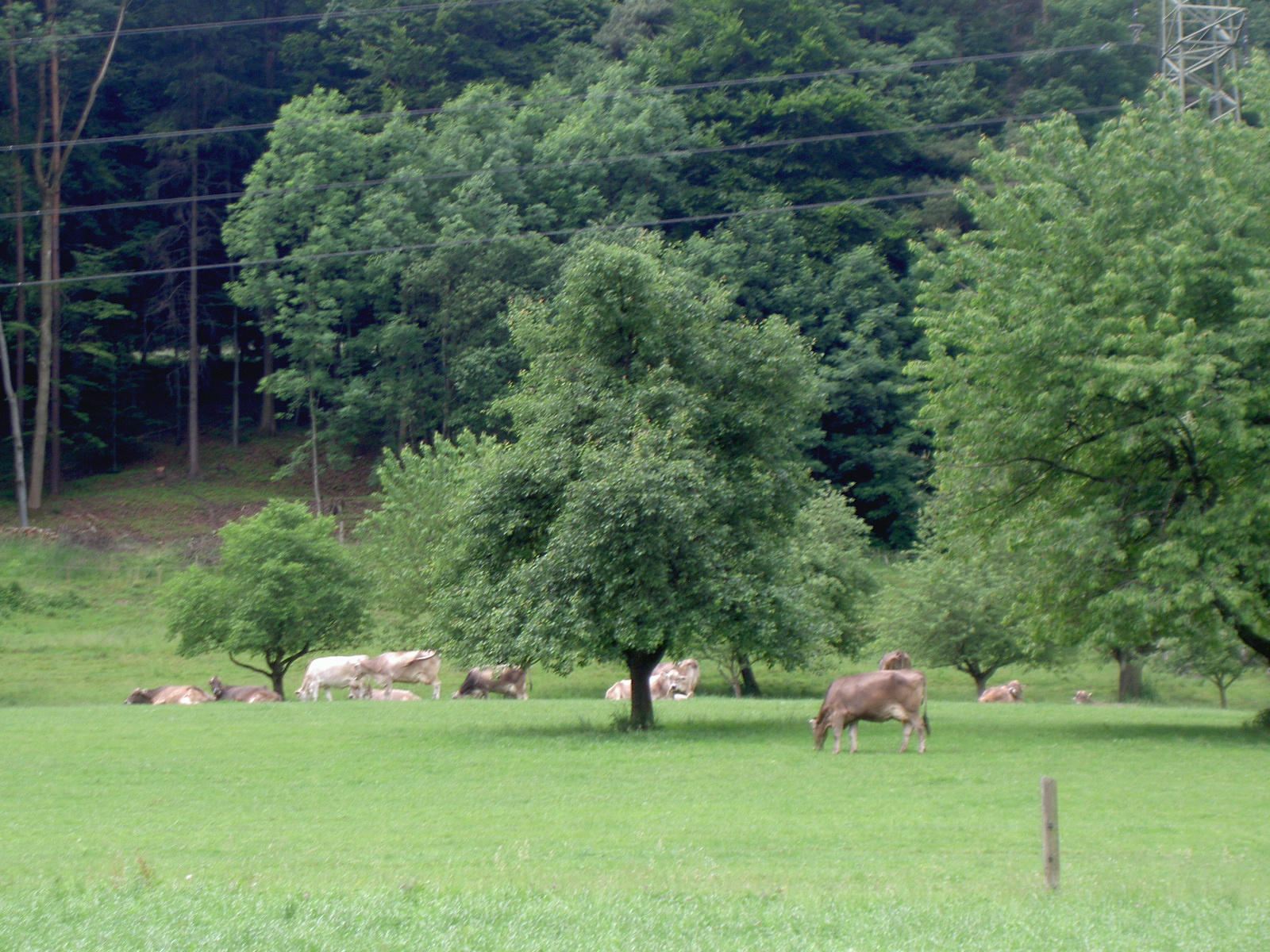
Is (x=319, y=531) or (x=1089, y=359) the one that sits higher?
(x=1089, y=359)

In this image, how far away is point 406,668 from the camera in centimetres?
3988

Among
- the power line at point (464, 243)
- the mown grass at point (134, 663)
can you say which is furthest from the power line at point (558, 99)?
the mown grass at point (134, 663)

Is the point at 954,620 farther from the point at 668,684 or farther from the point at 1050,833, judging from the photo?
the point at 1050,833

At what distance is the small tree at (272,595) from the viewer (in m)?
35.1

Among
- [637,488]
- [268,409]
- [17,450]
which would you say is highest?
[268,409]

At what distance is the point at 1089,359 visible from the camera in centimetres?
2175

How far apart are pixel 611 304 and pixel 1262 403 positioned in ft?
40.0

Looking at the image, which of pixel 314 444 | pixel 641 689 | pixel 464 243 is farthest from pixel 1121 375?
pixel 314 444

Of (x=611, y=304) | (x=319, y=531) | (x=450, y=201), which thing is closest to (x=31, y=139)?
(x=450, y=201)

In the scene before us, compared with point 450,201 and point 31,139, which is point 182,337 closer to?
point 31,139

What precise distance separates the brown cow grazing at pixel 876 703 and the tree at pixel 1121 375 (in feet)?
12.8

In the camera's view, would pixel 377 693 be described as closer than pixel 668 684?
Yes

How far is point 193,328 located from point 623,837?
58.9m

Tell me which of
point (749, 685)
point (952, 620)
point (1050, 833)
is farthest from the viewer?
point (749, 685)
